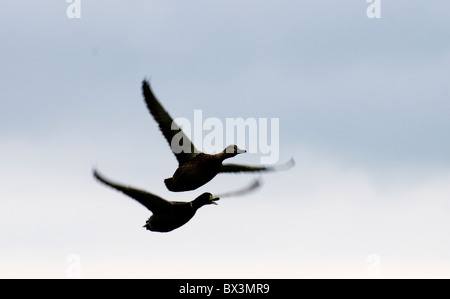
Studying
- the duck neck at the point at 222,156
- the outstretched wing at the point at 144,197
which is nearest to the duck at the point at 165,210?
the outstretched wing at the point at 144,197

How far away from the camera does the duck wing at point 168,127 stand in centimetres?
2056

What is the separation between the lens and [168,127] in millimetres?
20969

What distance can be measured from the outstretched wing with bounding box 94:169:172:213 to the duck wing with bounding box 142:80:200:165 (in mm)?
2944

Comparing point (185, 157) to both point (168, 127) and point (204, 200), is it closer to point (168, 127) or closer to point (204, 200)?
point (168, 127)

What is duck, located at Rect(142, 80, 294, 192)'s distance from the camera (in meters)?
19.6

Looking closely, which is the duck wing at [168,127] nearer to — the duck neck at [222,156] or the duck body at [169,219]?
the duck neck at [222,156]

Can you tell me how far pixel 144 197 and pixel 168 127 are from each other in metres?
3.97

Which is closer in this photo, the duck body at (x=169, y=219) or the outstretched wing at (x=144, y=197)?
the outstretched wing at (x=144, y=197)

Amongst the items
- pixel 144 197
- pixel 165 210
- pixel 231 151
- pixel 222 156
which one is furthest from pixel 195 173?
pixel 144 197

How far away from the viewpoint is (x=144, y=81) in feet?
66.8

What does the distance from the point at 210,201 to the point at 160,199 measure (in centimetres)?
172

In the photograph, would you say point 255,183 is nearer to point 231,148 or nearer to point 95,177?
point 231,148

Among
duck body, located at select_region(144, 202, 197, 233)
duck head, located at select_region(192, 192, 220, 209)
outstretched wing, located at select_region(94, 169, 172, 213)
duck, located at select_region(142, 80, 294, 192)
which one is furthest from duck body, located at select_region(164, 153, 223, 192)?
outstretched wing, located at select_region(94, 169, 172, 213)
